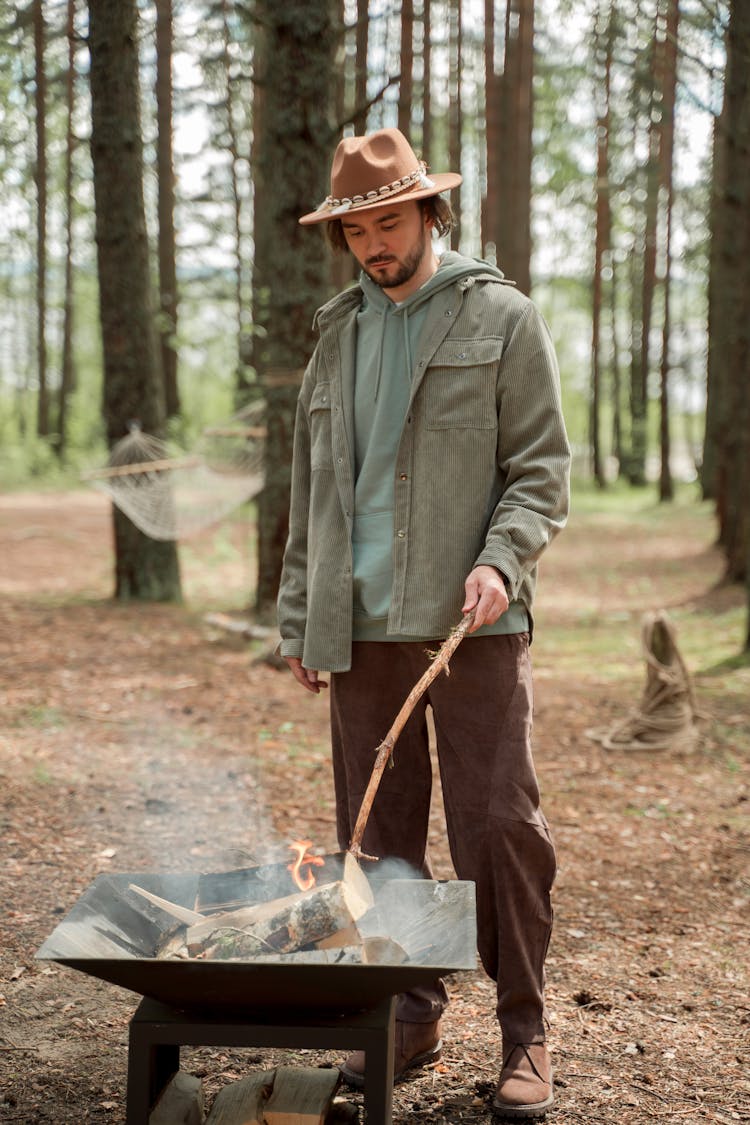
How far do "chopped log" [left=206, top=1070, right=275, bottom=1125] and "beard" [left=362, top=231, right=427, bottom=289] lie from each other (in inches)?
70.4

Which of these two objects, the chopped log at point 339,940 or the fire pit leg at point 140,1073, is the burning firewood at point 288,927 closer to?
the chopped log at point 339,940

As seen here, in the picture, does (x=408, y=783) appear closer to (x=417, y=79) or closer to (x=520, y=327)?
(x=520, y=327)

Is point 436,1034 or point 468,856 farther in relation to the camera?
point 436,1034

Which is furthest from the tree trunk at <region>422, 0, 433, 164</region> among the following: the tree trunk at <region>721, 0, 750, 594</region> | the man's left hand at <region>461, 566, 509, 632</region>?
the man's left hand at <region>461, 566, 509, 632</region>

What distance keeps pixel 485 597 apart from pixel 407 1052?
1.20 metres

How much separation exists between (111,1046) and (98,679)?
13.4 feet

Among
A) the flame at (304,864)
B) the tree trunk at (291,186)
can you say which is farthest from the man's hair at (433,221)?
the tree trunk at (291,186)

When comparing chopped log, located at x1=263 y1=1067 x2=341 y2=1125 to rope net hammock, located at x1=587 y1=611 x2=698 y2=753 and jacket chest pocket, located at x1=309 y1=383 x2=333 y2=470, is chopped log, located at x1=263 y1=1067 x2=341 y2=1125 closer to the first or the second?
jacket chest pocket, located at x1=309 y1=383 x2=333 y2=470

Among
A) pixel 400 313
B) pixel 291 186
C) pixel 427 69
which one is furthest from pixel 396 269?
pixel 427 69

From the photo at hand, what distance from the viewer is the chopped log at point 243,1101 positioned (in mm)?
2350

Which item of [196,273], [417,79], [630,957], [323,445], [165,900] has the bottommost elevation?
[630,957]

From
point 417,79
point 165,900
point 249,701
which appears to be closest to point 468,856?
point 165,900

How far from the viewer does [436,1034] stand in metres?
2.87

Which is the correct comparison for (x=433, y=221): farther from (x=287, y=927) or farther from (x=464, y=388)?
(x=287, y=927)
